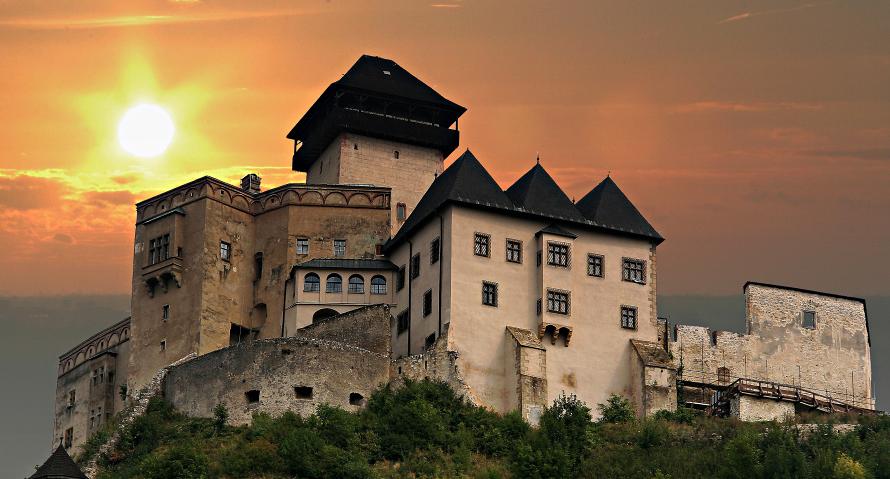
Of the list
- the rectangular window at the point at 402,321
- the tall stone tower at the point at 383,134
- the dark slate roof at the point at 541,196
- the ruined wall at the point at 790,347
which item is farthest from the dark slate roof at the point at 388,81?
the ruined wall at the point at 790,347

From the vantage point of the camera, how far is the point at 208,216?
9194 centimetres

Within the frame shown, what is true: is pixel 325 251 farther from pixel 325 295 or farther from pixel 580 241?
pixel 580 241

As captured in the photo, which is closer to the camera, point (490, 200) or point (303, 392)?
point (303, 392)

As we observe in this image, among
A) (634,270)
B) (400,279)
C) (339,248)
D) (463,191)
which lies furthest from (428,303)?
(634,270)

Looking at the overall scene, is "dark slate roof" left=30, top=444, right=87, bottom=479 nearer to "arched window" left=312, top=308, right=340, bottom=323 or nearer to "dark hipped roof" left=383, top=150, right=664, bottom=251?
"arched window" left=312, top=308, right=340, bottom=323

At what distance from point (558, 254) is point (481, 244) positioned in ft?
12.7

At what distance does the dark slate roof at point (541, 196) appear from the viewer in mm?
87562

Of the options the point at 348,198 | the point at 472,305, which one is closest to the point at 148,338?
the point at 348,198

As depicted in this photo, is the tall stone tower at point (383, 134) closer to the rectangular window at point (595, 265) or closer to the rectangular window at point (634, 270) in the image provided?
the rectangular window at point (595, 265)

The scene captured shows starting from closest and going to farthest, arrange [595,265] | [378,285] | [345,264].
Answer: [595,265], [378,285], [345,264]

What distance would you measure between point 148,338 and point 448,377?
18.1m

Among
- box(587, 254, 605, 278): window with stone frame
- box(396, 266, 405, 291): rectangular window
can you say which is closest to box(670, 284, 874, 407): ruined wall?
box(587, 254, 605, 278): window with stone frame

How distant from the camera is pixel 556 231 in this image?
8669 cm

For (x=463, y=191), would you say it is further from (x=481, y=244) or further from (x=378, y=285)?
(x=378, y=285)
